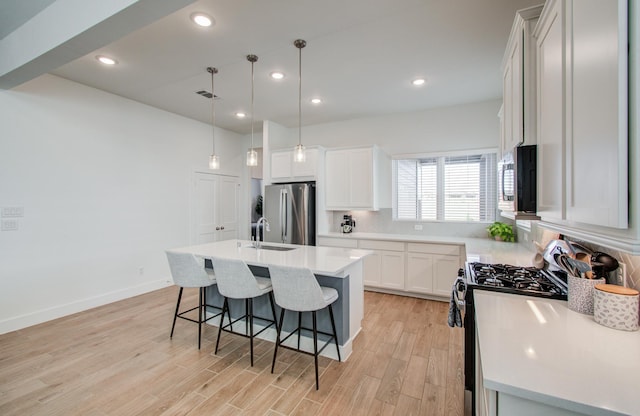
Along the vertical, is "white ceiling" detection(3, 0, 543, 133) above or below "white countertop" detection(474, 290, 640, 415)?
above

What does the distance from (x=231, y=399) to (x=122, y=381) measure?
3.16 feet

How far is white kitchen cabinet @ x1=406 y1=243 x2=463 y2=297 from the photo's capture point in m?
3.78

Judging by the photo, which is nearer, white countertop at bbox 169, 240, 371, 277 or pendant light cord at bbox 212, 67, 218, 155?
white countertop at bbox 169, 240, 371, 277

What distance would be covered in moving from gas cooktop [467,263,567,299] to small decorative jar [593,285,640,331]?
0.33 metres

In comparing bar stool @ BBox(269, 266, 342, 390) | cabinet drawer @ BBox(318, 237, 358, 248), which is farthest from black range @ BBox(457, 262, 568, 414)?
cabinet drawer @ BBox(318, 237, 358, 248)

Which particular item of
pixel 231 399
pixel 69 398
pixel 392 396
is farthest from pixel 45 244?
pixel 392 396

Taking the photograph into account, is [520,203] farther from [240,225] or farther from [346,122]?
[240,225]

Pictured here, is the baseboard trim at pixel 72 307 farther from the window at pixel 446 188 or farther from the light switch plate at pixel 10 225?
the window at pixel 446 188

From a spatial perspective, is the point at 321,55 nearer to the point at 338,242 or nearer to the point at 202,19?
the point at 202,19

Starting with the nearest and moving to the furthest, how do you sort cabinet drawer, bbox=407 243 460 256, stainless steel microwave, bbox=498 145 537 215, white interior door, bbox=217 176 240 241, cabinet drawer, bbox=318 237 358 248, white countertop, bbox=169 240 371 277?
stainless steel microwave, bbox=498 145 537 215 < white countertop, bbox=169 240 371 277 < cabinet drawer, bbox=407 243 460 256 < cabinet drawer, bbox=318 237 358 248 < white interior door, bbox=217 176 240 241

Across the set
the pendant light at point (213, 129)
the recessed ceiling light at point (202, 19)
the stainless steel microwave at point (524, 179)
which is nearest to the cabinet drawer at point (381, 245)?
the pendant light at point (213, 129)

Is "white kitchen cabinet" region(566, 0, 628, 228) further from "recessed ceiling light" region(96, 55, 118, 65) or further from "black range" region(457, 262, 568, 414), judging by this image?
"recessed ceiling light" region(96, 55, 118, 65)

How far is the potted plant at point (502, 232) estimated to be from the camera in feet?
12.4

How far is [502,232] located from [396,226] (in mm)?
1503
